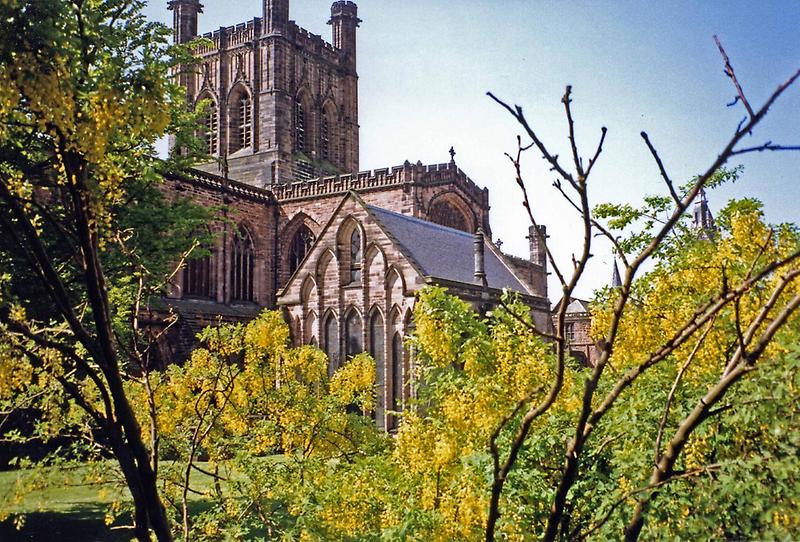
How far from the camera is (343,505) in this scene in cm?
856

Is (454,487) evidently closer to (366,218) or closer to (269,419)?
(269,419)

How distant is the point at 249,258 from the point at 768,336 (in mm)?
40316

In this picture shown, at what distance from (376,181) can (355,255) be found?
16258 mm

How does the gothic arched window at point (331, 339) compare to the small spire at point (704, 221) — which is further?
the gothic arched window at point (331, 339)

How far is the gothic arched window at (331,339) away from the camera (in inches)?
1046

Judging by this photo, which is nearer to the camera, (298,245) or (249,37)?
(298,245)

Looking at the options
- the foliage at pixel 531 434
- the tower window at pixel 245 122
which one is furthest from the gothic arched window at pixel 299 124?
the foliage at pixel 531 434

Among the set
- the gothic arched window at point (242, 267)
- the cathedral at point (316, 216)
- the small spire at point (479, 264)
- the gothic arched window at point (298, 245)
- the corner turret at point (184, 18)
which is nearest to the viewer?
the cathedral at point (316, 216)

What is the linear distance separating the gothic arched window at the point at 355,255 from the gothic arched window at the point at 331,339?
168 cm

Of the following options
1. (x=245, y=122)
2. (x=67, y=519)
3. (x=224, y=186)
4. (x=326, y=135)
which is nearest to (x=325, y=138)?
(x=326, y=135)

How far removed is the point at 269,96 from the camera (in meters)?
49.9

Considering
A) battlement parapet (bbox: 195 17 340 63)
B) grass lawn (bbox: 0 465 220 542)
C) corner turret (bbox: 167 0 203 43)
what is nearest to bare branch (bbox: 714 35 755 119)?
grass lawn (bbox: 0 465 220 542)

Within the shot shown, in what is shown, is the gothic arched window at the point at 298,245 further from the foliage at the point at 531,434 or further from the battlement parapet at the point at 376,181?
the foliage at the point at 531,434

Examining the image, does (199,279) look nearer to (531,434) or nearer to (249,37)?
(249,37)
